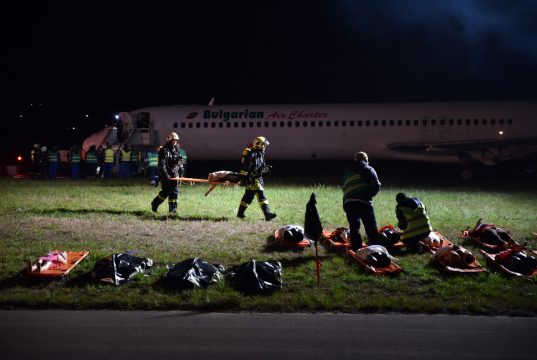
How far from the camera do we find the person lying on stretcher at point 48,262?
25.6 ft

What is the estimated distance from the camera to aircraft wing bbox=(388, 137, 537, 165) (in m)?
24.0

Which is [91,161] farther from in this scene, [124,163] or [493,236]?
[493,236]

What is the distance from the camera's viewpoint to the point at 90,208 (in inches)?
569

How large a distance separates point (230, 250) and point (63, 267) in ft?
8.90

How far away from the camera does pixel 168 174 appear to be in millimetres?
13484

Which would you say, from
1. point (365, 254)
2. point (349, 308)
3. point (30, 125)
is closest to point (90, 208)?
point (365, 254)

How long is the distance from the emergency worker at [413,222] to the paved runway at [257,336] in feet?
9.92

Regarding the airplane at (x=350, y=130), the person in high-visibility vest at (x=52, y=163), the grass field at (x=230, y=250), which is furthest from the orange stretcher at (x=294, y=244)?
the person in high-visibility vest at (x=52, y=163)

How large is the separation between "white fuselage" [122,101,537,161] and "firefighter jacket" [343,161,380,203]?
17350 mm

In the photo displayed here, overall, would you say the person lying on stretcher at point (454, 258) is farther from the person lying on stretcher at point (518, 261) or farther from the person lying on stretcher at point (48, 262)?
the person lying on stretcher at point (48, 262)

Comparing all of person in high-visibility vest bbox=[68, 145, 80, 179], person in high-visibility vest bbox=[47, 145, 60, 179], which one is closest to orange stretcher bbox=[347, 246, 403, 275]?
person in high-visibility vest bbox=[68, 145, 80, 179]

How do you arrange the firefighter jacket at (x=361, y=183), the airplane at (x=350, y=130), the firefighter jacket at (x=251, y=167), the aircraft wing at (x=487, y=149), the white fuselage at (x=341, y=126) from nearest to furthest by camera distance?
the firefighter jacket at (x=361, y=183) → the firefighter jacket at (x=251, y=167) → the aircraft wing at (x=487, y=149) → the airplane at (x=350, y=130) → the white fuselage at (x=341, y=126)

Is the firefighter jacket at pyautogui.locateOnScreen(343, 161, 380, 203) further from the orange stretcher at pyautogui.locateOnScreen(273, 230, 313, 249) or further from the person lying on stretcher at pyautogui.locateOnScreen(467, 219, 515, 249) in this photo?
the person lying on stretcher at pyautogui.locateOnScreen(467, 219, 515, 249)

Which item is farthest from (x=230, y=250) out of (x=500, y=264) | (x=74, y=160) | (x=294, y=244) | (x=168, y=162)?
(x=74, y=160)
